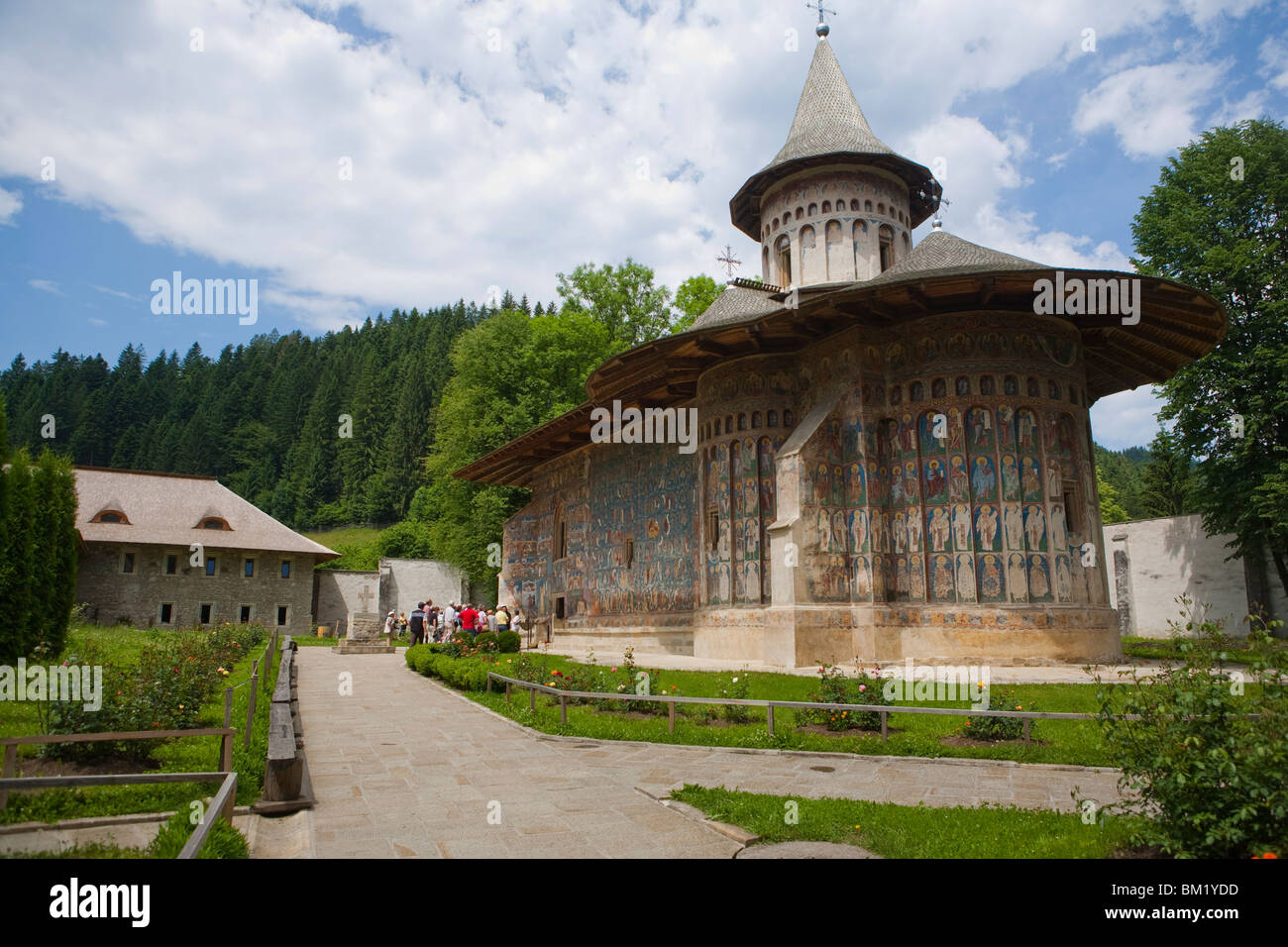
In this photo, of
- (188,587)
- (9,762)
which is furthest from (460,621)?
(188,587)

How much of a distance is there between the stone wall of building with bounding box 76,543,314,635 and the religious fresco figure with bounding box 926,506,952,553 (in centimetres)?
3302

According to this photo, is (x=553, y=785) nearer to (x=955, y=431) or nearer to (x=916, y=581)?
(x=916, y=581)

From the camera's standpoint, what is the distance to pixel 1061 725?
28.9 ft

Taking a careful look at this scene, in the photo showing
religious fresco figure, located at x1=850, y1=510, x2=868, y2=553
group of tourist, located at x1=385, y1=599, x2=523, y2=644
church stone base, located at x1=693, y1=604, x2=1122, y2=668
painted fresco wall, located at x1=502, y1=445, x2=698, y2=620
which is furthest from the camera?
group of tourist, located at x1=385, y1=599, x2=523, y2=644

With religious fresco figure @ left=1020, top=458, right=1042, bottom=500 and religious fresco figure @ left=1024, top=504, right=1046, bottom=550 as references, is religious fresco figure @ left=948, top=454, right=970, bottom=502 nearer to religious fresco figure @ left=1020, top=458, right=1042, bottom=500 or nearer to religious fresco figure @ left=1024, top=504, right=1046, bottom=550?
religious fresco figure @ left=1020, top=458, right=1042, bottom=500

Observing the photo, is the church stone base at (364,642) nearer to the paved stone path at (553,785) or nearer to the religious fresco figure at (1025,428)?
the paved stone path at (553,785)

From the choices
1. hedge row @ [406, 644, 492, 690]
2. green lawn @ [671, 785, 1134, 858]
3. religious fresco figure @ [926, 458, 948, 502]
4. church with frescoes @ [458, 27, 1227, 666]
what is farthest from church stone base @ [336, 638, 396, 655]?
green lawn @ [671, 785, 1134, 858]

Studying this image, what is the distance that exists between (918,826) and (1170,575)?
28.3 m

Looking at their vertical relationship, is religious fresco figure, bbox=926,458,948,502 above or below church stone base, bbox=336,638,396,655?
above

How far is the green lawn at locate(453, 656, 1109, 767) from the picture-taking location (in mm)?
7621

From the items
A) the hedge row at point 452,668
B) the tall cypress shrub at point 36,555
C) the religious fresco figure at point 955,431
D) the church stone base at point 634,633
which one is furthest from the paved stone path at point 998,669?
the tall cypress shrub at point 36,555

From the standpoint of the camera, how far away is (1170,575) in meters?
28.1
